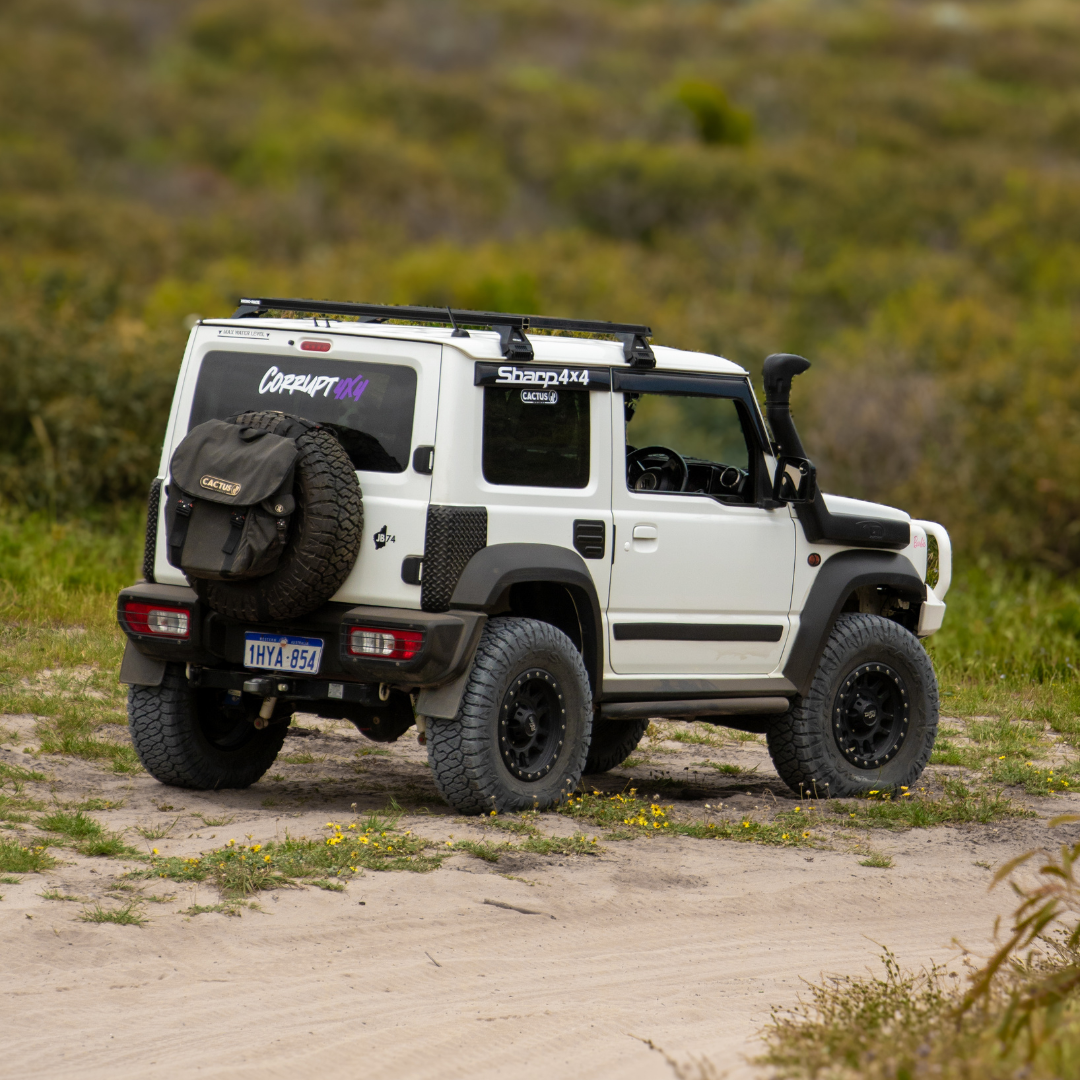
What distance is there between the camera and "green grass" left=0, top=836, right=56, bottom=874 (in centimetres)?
582

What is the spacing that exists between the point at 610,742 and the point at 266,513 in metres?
3.01

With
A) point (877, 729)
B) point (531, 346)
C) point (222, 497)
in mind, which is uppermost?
point (531, 346)

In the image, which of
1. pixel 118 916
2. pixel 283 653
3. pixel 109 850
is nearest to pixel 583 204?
pixel 283 653

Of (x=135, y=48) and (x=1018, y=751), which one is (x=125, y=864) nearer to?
(x=1018, y=751)

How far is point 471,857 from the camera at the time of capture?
20.4 ft

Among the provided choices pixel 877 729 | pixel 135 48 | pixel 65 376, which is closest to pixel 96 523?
pixel 65 376

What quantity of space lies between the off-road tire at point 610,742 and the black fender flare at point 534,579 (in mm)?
1450

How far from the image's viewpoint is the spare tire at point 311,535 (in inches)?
251

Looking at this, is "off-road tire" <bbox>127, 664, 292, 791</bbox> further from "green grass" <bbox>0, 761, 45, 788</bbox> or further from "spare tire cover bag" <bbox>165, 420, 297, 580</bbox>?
"spare tire cover bag" <bbox>165, 420, 297, 580</bbox>

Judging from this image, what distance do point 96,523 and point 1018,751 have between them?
333 inches

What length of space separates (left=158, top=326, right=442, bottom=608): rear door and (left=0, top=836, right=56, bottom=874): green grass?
1.55 metres

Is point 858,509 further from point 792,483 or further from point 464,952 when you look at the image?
point 464,952

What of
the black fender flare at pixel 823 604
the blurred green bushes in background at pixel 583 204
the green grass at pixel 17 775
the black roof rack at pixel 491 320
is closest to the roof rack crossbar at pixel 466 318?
the black roof rack at pixel 491 320

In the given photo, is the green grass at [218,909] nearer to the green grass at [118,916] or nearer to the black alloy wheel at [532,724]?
the green grass at [118,916]
